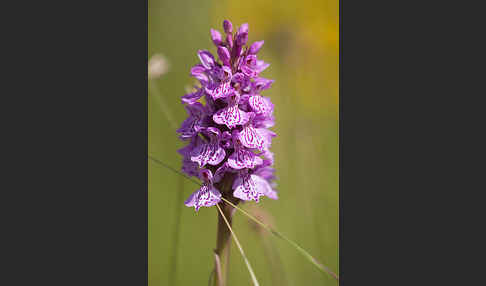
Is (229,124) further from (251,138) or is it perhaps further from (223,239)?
(223,239)

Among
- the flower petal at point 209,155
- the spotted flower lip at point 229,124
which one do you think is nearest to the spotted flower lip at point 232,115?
the spotted flower lip at point 229,124

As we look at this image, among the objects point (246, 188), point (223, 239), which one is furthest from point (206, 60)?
point (223, 239)

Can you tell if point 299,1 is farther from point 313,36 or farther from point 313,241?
point 313,241

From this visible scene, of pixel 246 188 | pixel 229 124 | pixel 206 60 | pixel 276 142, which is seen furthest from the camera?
pixel 276 142

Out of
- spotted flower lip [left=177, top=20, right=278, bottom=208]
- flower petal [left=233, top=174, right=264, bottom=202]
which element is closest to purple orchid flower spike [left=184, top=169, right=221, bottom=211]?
spotted flower lip [left=177, top=20, right=278, bottom=208]

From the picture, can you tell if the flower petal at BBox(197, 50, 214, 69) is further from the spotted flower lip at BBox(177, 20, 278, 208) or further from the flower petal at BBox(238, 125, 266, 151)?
the flower petal at BBox(238, 125, 266, 151)

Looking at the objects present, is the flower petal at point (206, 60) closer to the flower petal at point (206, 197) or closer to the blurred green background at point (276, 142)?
the flower petal at point (206, 197)
